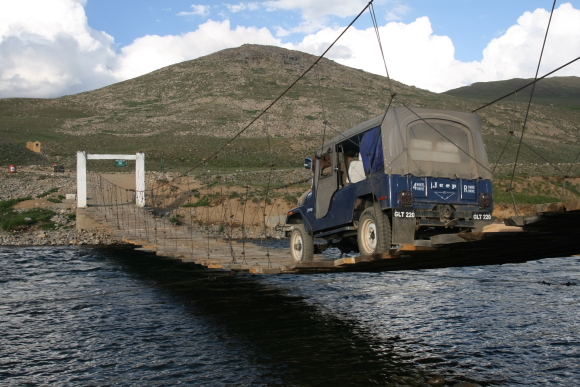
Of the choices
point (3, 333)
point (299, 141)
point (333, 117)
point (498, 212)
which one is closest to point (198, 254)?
A: point (3, 333)

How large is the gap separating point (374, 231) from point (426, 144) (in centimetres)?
180

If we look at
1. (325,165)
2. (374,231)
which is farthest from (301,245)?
(374,231)

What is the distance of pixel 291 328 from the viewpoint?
12.8 m

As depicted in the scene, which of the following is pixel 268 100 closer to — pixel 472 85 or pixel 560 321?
pixel 560 321

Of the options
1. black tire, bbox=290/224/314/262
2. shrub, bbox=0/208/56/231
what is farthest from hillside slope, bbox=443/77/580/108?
black tire, bbox=290/224/314/262

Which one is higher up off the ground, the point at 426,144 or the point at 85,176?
the point at 85,176

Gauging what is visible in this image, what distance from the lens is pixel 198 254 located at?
54.2 ft

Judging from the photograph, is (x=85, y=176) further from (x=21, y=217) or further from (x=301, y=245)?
(x=301, y=245)

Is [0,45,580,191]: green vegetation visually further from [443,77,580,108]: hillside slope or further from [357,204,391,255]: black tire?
[443,77,580,108]: hillside slope

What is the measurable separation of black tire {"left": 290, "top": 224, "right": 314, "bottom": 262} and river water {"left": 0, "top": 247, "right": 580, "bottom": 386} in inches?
55.9

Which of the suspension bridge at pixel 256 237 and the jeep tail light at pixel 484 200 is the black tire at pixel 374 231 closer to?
the suspension bridge at pixel 256 237

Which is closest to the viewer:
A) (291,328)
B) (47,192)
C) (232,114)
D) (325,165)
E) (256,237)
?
(325,165)

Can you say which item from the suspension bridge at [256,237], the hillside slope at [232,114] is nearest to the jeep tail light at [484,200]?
Result: the suspension bridge at [256,237]

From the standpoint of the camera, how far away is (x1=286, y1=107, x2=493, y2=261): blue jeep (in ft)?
32.5
